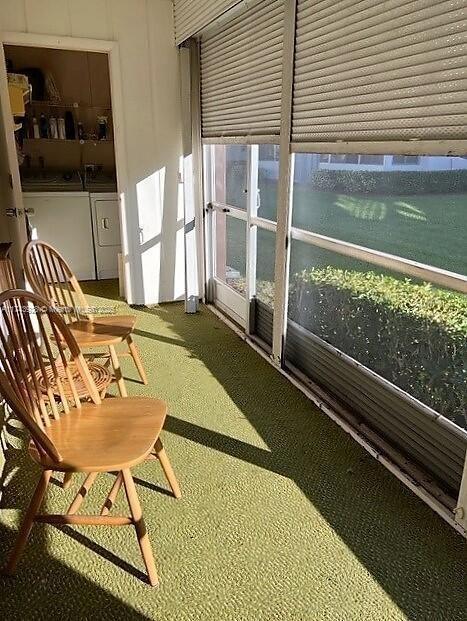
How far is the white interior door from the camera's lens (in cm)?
307

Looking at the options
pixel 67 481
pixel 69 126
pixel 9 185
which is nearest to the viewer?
pixel 67 481

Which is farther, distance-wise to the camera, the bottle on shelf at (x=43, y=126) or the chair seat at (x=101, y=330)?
the bottle on shelf at (x=43, y=126)

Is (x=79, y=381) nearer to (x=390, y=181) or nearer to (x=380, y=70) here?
(x=390, y=181)

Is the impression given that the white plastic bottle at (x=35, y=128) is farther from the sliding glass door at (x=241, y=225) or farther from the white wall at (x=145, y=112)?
the sliding glass door at (x=241, y=225)

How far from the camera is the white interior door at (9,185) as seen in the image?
307 cm

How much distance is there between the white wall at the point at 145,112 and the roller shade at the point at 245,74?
0.36m

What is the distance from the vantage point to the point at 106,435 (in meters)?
1.58

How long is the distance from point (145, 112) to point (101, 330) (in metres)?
2.26

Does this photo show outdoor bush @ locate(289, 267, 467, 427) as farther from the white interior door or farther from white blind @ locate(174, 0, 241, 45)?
the white interior door

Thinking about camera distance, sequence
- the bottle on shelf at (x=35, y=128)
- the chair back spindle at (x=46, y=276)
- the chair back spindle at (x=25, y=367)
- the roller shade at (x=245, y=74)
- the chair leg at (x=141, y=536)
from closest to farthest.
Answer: the chair back spindle at (x=25, y=367) < the chair leg at (x=141, y=536) < the chair back spindle at (x=46, y=276) < the roller shade at (x=245, y=74) < the bottle on shelf at (x=35, y=128)

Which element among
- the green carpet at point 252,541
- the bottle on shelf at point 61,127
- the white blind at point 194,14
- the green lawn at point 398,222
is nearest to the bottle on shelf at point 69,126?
the bottle on shelf at point 61,127

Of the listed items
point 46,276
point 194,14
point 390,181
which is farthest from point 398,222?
point 194,14

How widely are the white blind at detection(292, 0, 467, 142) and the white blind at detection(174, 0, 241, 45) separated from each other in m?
0.83

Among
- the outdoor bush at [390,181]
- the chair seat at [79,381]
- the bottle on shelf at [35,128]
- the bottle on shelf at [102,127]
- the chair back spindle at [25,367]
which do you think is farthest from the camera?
the bottle on shelf at [102,127]
